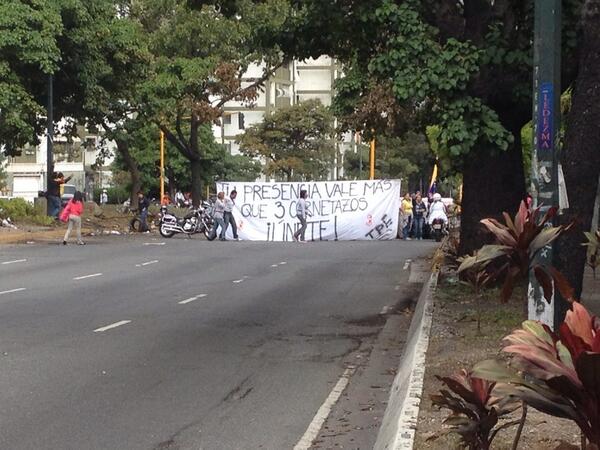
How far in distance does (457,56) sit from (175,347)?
4731 mm

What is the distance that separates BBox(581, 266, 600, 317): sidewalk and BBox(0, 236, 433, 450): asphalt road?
9.96ft

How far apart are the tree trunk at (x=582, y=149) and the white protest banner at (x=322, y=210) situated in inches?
1010

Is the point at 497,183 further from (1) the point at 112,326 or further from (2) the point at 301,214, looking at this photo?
(2) the point at 301,214

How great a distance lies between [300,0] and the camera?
12.7 metres

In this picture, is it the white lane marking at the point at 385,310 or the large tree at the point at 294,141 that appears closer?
the white lane marking at the point at 385,310

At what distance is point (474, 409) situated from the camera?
4.77m

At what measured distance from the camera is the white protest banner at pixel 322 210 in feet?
110

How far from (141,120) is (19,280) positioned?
768 inches

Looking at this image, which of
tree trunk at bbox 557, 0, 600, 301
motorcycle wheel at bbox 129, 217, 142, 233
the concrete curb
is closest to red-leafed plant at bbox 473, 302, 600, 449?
the concrete curb

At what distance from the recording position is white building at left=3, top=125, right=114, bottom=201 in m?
71.1

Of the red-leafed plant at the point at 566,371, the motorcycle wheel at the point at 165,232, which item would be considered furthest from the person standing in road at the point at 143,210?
the red-leafed plant at the point at 566,371

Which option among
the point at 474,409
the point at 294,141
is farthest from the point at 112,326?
the point at 294,141

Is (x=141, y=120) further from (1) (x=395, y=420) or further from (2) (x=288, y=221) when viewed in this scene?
(1) (x=395, y=420)

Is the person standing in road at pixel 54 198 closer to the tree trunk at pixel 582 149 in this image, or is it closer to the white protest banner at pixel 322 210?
the white protest banner at pixel 322 210
